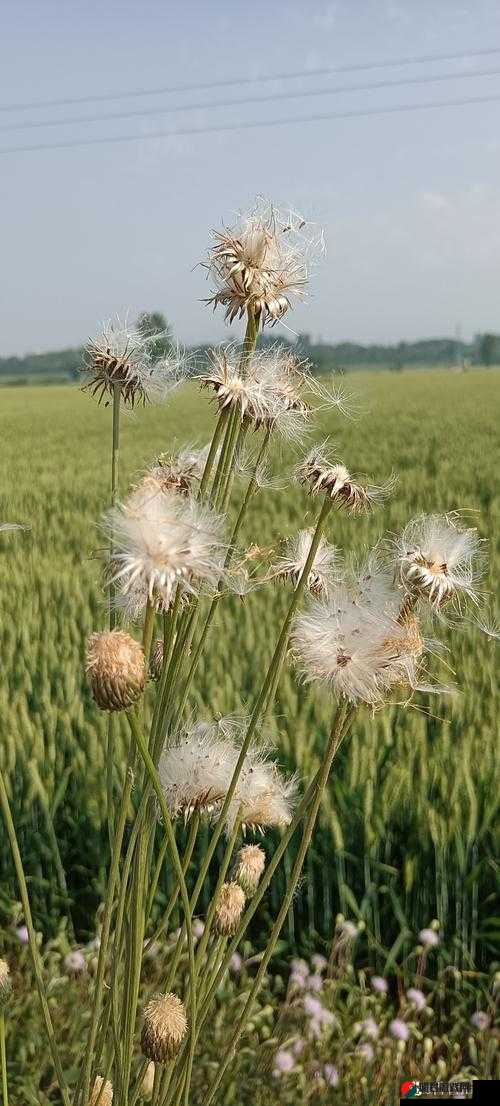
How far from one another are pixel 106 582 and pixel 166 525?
89mm

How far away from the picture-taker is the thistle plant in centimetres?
95

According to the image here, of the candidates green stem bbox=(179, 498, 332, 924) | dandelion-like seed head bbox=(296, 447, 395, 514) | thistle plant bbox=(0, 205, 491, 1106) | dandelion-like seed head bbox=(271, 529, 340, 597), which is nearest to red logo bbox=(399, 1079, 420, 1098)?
thistle plant bbox=(0, 205, 491, 1106)

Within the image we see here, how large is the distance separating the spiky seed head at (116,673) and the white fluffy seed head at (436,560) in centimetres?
29

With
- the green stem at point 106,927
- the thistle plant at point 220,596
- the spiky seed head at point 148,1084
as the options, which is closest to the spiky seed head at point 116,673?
the thistle plant at point 220,596

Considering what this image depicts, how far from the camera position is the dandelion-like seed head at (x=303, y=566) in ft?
3.90

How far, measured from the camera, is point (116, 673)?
0.89m

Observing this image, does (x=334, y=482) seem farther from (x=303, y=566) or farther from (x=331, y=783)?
(x=331, y=783)

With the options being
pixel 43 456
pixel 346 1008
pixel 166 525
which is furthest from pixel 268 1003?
pixel 43 456

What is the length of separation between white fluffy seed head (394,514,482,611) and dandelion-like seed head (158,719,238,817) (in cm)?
33

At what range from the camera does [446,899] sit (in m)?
2.54

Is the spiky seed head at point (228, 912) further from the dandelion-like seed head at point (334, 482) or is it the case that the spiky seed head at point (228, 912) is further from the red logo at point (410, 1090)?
the red logo at point (410, 1090)

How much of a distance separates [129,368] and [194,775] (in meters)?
0.46

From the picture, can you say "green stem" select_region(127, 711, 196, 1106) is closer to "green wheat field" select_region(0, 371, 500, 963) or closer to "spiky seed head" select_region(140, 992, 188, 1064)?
"spiky seed head" select_region(140, 992, 188, 1064)

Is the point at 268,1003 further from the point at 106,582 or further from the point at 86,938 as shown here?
the point at 106,582
